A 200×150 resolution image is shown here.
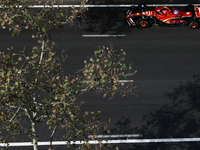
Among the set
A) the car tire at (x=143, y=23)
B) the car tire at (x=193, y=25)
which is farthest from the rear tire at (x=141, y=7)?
the car tire at (x=193, y=25)

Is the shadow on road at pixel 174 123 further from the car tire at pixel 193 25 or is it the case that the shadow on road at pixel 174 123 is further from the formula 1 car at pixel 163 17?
the formula 1 car at pixel 163 17

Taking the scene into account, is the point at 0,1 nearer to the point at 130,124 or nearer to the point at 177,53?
the point at 130,124

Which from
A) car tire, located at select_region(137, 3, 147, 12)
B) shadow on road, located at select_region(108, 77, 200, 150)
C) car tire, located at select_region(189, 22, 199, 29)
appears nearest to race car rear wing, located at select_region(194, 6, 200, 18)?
car tire, located at select_region(189, 22, 199, 29)

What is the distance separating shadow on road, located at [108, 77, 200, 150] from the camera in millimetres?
14773

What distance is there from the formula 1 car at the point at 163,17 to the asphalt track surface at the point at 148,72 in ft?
1.43

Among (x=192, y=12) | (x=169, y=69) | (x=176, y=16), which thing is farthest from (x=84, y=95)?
(x=192, y=12)

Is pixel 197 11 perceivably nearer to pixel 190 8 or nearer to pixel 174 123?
pixel 190 8

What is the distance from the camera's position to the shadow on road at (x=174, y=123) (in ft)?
48.5

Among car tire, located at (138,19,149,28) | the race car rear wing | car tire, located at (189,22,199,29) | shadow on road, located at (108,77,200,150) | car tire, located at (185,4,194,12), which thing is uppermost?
car tire, located at (185,4,194,12)

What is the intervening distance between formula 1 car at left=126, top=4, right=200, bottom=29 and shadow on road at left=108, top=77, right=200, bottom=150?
16.6 ft

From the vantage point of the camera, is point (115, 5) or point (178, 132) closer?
point (178, 132)

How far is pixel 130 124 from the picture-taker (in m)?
15.1

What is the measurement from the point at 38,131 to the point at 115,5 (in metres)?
10.7

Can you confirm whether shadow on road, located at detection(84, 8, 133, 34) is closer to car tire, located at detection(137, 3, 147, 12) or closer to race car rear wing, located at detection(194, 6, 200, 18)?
car tire, located at detection(137, 3, 147, 12)
